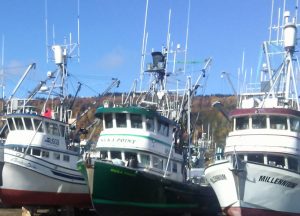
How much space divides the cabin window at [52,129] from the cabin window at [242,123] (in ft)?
32.8

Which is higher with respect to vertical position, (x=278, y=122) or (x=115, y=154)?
(x=278, y=122)

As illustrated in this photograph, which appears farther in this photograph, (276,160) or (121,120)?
(121,120)

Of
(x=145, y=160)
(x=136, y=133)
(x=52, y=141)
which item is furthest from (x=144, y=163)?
(x=52, y=141)

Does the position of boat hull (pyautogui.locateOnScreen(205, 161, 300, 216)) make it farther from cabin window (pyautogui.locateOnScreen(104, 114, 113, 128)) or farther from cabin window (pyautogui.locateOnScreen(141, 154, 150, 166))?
cabin window (pyautogui.locateOnScreen(104, 114, 113, 128))

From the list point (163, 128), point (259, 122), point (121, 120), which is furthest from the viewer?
point (163, 128)

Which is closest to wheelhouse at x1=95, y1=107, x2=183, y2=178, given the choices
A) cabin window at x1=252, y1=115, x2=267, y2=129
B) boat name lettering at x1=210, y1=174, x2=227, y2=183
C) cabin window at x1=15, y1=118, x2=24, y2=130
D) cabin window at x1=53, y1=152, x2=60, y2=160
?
boat name lettering at x1=210, y1=174, x2=227, y2=183

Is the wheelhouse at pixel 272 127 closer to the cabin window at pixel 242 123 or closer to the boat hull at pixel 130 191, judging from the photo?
the cabin window at pixel 242 123

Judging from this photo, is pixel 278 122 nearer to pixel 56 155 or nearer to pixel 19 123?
pixel 56 155

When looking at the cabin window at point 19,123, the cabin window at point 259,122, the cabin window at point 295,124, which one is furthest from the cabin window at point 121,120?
the cabin window at point 295,124

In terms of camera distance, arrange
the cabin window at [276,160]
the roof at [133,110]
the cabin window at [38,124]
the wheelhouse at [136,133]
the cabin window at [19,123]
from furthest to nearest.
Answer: the cabin window at [19,123]
the cabin window at [38,124]
the roof at [133,110]
the wheelhouse at [136,133]
the cabin window at [276,160]

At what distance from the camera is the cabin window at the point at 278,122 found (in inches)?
834

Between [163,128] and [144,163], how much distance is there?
221 centimetres

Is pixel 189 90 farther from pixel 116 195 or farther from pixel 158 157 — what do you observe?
pixel 116 195

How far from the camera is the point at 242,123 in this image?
22.3m
